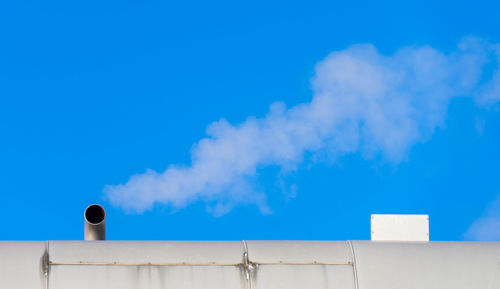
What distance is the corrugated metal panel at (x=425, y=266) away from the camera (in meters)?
10.2

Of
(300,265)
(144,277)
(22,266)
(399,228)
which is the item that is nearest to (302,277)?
(300,265)

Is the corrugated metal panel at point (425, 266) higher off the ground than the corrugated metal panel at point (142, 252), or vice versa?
the corrugated metal panel at point (142, 252)

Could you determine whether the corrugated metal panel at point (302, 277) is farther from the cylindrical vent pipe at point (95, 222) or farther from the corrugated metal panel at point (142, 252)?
the cylindrical vent pipe at point (95, 222)

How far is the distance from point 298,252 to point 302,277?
46 cm

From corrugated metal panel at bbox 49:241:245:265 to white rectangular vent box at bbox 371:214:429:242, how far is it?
7.44 ft

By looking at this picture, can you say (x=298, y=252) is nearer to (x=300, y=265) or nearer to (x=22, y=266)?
(x=300, y=265)

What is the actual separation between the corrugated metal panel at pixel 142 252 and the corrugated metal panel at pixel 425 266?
171cm

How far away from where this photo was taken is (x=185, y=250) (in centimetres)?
1028

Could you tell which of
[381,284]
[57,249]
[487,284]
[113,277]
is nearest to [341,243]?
[381,284]

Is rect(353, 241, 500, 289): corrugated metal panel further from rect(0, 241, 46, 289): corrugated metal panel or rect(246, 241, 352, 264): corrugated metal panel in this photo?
rect(0, 241, 46, 289): corrugated metal panel

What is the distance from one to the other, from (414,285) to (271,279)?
6.20 feet

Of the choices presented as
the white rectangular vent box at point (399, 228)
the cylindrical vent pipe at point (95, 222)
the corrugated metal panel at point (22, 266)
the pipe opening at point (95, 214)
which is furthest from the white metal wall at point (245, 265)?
the pipe opening at point (95, 214)

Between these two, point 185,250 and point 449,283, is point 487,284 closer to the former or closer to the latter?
point 449,283

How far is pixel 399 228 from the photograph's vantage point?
38.0 feet
